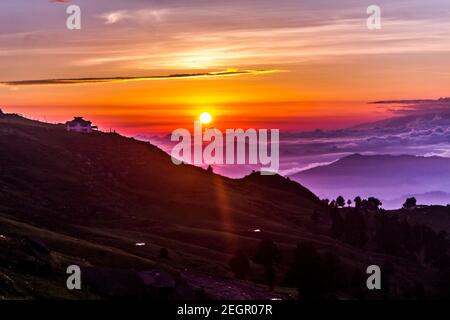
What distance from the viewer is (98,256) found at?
139250mm

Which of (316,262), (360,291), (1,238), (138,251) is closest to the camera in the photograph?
(1,238)

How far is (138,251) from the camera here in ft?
545

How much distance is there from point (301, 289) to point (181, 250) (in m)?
52.4
